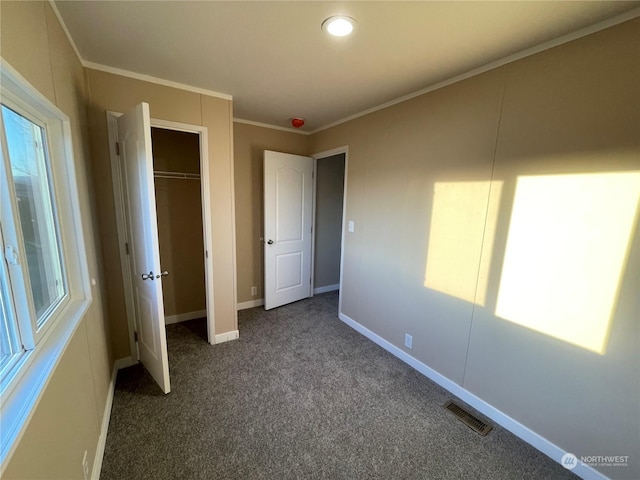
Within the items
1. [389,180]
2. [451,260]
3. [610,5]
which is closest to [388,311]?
[451,260]

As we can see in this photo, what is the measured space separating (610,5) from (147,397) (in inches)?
139

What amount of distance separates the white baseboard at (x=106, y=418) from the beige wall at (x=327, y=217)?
2.48 m

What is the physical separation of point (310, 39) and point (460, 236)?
1659mm

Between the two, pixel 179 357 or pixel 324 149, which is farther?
pixel 324 149

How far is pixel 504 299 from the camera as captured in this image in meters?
1.79

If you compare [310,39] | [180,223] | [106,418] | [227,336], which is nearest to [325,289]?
[227,336]

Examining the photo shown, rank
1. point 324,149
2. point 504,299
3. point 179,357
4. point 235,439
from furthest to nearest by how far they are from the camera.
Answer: point 324,149, point 179,357, point 504,299, point 235,439

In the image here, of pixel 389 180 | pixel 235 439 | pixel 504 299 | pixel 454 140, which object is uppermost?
pixel 454 140

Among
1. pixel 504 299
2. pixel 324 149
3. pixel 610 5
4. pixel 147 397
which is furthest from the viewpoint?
pixel 324 149

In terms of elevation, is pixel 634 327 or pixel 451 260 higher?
pixel 451 260

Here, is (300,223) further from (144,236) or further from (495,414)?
(495,414)

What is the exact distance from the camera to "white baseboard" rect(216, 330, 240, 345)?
273cm

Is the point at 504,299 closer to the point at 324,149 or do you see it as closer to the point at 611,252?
the point at 611,252

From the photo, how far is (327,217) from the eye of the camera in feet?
13.4
